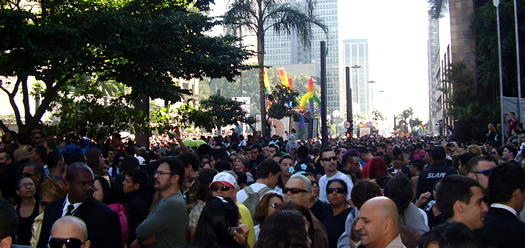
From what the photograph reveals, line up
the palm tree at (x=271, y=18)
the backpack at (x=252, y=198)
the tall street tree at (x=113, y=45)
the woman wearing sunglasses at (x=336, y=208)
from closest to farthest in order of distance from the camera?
the woman wearing sunglasses at (x=336, y=208)
the backpack at (x=252, y=198)
the tall street tree at (x=113, y=45)
the palm tree at (x=271, y=18)

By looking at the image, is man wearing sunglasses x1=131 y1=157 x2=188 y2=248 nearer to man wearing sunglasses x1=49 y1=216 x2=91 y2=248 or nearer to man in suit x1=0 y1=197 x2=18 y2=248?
man wearing sunglasses x1=49 y1=216 x2=91 y2=248

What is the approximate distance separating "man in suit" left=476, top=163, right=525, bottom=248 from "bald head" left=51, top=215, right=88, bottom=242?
9.51 feet

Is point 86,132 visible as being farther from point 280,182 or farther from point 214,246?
point 214,246

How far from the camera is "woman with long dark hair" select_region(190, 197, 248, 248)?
14.2 feet

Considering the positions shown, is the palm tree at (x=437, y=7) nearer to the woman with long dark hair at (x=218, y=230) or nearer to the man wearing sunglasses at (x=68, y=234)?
the woman with long dark hair at (x=218, y=230)

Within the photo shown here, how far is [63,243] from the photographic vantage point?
4145 mm

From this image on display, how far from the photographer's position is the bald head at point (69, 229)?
416cm

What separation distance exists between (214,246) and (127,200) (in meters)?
3.40

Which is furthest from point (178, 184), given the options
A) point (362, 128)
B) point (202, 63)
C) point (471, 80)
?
point (362, 128)

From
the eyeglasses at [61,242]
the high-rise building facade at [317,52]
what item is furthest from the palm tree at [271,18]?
the high-rise building facade at [317,52]

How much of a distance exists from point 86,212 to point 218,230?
1.46 meters

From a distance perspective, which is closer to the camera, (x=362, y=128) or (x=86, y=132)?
(x=86, y=132)

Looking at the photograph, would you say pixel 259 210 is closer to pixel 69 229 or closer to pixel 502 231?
pixel 69 229

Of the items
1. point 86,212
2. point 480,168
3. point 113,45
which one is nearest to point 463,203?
point 480,168
